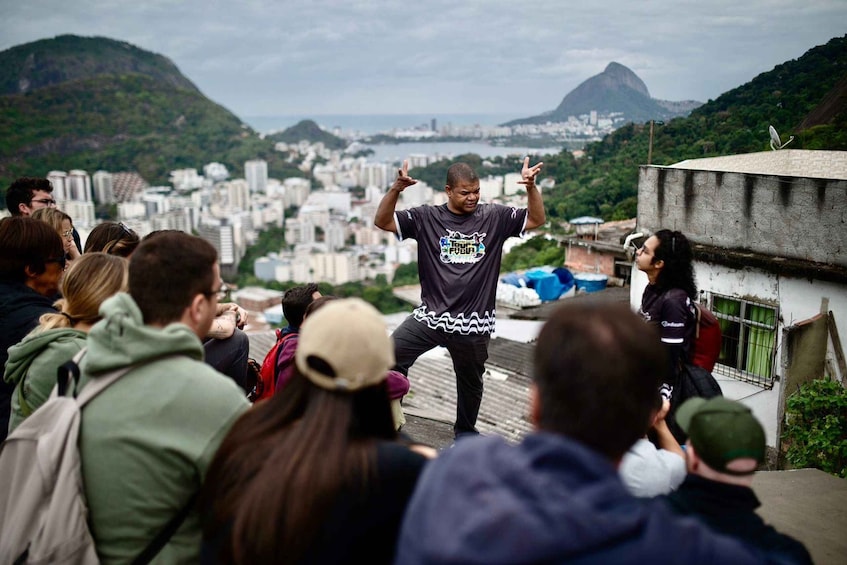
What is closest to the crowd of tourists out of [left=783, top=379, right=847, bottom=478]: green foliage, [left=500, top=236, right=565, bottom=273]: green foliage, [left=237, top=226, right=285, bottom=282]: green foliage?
[left=783, top=379, right=847, bottom=478]: green foliage

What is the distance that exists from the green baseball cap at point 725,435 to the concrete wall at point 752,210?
725 cm

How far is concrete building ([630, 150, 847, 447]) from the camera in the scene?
7.79m

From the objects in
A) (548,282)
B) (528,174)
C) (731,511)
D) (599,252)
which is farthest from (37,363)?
(599,252)

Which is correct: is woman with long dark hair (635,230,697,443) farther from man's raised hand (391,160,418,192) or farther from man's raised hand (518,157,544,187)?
man's raised hand (391,160,418,192)

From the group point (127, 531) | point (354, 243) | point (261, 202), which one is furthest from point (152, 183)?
point (127, 531)

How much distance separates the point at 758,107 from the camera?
37.7 ft

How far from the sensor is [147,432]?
74.8 inches

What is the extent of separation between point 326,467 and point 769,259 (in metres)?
8.10

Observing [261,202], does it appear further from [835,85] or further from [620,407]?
[620,407]

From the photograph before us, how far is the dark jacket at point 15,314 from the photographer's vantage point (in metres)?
3.16

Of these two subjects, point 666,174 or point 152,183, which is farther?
point 152,183

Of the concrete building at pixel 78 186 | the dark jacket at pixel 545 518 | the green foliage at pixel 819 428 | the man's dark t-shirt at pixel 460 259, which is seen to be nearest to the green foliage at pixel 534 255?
the green foliage at pixel 819 428

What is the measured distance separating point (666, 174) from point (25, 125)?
4281 inches

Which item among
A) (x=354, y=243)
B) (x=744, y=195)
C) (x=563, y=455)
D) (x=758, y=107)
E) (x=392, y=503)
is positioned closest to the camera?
(x=563, y=455)
